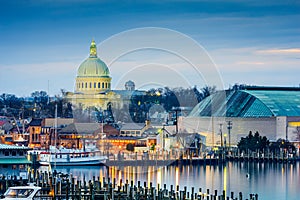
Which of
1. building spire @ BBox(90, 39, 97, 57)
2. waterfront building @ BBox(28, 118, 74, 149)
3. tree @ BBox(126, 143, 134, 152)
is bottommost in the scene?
tree @ BBox(126, 143, 134, 152)

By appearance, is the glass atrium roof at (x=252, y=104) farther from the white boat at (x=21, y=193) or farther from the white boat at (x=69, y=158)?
the white boat at (x=21, y=193)

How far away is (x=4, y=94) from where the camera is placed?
395 feet

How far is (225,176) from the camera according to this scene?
54.4 m

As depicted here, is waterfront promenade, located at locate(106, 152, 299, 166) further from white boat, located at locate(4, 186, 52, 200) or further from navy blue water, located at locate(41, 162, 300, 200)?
white boat, located at locate(4, 186, 52, 200)

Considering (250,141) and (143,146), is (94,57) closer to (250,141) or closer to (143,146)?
(143,146)

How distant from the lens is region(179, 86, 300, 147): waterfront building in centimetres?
7200

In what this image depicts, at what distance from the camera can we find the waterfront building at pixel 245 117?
236 ft

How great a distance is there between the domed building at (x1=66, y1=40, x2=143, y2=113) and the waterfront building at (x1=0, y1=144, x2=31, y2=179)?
63.2m

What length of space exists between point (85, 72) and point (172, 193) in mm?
77935

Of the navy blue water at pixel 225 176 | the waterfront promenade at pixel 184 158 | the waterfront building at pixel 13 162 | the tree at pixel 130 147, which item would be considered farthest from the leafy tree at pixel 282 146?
the waterfront building at pixel 13 162

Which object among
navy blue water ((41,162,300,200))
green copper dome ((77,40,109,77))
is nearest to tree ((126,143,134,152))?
navy blue water ((41,162,300,200))

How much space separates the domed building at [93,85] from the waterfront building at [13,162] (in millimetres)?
63226

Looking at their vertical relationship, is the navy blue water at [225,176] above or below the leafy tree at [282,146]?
below

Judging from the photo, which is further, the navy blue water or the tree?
the tree
